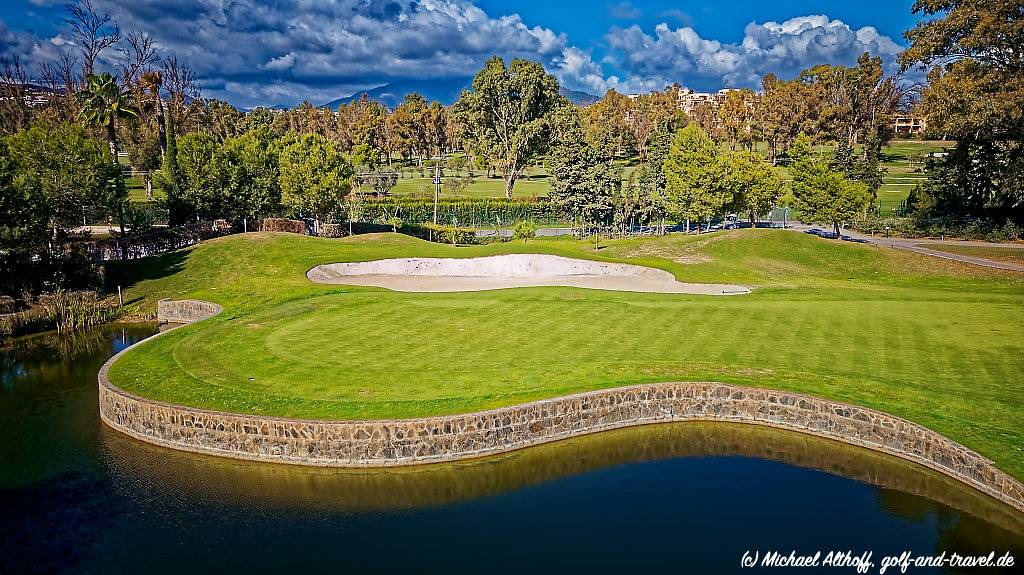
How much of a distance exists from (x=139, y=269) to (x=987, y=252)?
55448 mm

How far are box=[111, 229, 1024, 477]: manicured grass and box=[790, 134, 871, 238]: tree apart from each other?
1976cm

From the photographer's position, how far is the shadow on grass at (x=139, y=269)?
3838cm

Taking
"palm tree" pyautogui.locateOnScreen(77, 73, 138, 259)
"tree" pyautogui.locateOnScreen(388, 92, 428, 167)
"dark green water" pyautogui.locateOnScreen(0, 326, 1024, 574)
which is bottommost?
"dark green water" pyautogui.locateOnScreen(0, 326, 1024, 574)

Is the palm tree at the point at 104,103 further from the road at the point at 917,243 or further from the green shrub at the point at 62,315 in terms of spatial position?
the green shrub at the point at 62,315

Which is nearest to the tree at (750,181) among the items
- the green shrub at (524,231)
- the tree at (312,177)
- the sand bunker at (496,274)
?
the green shrub at (524,231)

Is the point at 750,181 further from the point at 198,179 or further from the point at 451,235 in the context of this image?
the point at 198,179

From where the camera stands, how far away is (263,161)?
57.7 metres

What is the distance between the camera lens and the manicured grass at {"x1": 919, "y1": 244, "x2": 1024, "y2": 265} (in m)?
44.6

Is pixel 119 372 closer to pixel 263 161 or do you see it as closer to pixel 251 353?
pixel 251 353

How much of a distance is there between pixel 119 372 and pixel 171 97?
86.0m

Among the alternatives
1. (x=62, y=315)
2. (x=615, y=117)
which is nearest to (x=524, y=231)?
(x=62, y=315)

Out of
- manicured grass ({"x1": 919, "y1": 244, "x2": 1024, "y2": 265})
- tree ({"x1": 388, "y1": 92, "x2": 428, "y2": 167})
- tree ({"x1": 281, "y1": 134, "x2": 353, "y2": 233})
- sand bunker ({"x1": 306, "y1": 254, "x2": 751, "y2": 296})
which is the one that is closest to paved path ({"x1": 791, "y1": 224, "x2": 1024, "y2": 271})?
manicured grass ({"x1": 919, "y1": 244, "x2": 1024, "y2": 265})

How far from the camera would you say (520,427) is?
18375 mm

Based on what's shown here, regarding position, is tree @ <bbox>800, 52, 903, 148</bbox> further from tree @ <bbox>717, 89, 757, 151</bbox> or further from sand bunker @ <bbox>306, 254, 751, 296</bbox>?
sand bunker @ <bbox>306, 254, 751, 296</bbox>
